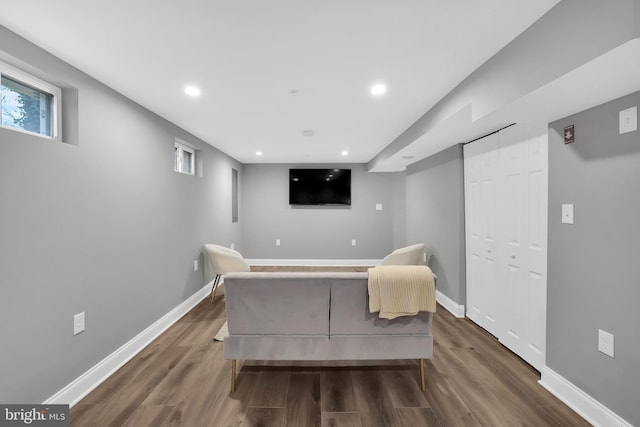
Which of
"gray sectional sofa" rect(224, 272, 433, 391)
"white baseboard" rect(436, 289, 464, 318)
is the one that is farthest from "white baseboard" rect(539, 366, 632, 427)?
"white baseboard" rect(436, 289, 464, 318)

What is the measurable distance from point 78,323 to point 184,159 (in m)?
2.46

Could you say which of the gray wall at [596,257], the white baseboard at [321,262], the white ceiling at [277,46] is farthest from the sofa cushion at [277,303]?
the white baseboard at [321,262]

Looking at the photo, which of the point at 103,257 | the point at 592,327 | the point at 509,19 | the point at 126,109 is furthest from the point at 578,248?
the point at 126,109

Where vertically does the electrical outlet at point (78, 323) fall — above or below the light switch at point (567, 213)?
below

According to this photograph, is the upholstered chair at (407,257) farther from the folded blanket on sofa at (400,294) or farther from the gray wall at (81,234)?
the gray wall at (81,234)

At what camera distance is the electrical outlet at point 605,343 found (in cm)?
160

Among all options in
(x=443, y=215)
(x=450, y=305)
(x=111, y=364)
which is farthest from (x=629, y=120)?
(x=111, y=364)

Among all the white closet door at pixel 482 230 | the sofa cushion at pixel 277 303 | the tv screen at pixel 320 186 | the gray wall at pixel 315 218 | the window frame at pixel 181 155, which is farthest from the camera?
the gray wall at pixel 315 218

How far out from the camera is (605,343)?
163cm

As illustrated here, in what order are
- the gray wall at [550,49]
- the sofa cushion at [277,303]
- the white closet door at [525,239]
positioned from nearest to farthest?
1. the gray wall at [550,49]
2. the sofa cushion at [277,303]
3. the white closet door at [525,239]

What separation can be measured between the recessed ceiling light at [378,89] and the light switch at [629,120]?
57.6 inches

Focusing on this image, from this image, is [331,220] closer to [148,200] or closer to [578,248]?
[148,200]

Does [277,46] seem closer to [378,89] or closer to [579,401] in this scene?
[378,89]

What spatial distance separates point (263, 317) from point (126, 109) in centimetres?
223
